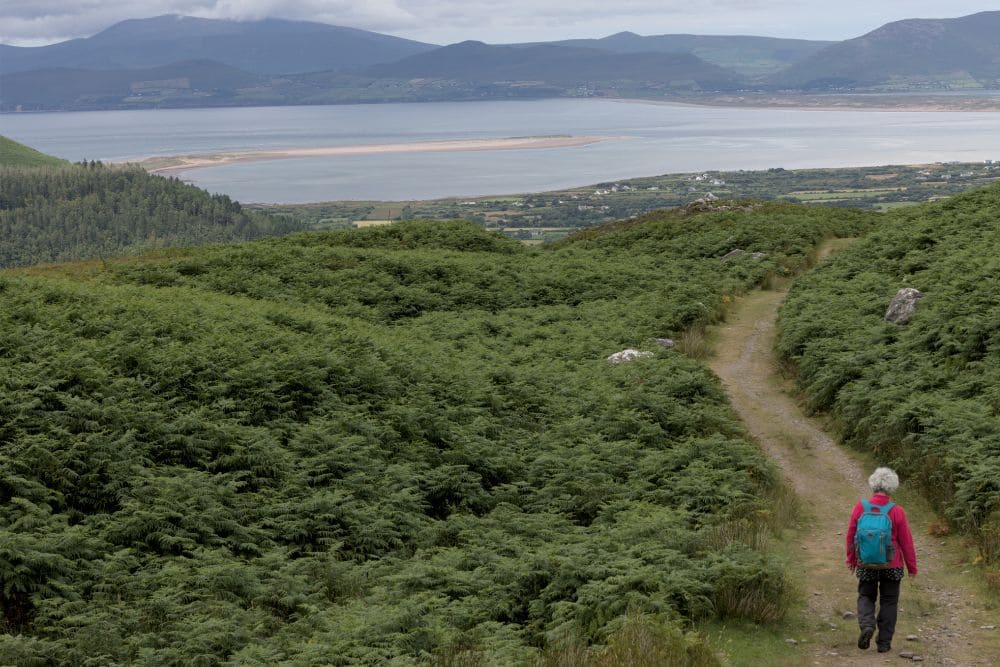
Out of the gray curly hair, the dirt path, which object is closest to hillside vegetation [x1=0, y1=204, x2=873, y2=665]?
the dirt path

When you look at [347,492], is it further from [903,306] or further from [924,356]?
[903,306]

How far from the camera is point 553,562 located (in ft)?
37.1

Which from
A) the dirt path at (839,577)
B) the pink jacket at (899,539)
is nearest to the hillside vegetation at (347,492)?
the dirt path at (839,577)

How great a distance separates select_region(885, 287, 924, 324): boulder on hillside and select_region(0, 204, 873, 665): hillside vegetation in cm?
555

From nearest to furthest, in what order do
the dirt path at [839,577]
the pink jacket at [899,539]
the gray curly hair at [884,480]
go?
the gray curly hair at [884,480] < the pink jacket at [899,539] < the dirt path at [839,577]

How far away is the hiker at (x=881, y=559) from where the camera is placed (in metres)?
9.84

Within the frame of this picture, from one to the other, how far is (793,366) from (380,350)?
1103 centimetres

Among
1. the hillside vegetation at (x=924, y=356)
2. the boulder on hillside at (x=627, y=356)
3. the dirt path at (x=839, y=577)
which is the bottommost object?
the dirt path at (x=839, y=577)

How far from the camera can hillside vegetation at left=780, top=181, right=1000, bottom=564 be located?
47.4 feet

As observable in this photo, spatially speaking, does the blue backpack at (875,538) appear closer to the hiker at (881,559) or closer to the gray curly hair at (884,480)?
the hiker at (881,559)

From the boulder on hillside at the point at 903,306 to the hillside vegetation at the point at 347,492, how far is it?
219 inches

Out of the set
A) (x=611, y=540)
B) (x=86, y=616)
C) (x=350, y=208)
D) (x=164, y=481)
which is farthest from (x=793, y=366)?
(x=350, y=208)

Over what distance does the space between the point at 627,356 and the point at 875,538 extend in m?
14.2

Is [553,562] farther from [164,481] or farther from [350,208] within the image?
[350,208]
